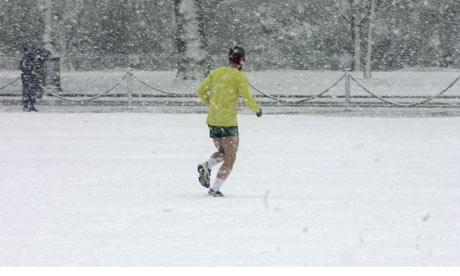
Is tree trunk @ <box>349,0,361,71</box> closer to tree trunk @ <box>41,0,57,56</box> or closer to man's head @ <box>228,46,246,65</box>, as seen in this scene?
tree trunk @ <box>41,0,57,56</box>

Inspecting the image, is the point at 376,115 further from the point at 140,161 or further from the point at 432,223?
the point at 432,223

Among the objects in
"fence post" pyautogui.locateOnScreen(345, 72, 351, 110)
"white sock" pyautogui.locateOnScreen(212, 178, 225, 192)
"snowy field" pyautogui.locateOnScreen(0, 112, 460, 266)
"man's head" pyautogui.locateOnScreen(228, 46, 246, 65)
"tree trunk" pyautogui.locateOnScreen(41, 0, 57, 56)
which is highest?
"tree trunk" pyautogui.locateOnScreen(41, 0, 57, 56)

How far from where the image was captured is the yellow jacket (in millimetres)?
7629

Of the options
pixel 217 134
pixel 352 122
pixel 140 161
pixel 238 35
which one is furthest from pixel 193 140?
pixel 238 35

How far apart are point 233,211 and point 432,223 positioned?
1.72m

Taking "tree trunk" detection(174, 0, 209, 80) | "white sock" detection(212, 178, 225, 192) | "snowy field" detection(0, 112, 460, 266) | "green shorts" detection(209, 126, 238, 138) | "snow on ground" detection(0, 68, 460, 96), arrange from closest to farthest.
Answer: "snowy field" detection(0, 112, 460, 266) → "green shorts" detection(209, 126, 238, 138) → "white sock" detection(212, 178, 225, 192) → "tree trunk" detection(174, 0, 209, 80) → "snow on ground" detection(0, 68, 460, 96)

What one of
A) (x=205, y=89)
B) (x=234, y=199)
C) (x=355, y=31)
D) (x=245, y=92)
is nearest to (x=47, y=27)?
(x=355, y=31)

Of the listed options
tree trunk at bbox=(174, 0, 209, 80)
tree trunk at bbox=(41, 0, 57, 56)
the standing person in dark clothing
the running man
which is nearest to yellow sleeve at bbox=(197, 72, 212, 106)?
the running man

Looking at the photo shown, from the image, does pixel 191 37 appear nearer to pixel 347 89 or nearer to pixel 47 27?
pixel 47 27

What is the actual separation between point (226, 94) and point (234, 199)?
41.5 inches

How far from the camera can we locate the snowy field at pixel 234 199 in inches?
220

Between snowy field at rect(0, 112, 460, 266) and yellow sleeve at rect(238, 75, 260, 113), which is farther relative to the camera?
yellow sleeve at rect(238, 75, 260, 113)

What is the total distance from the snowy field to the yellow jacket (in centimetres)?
80

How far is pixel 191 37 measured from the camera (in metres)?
24.0
